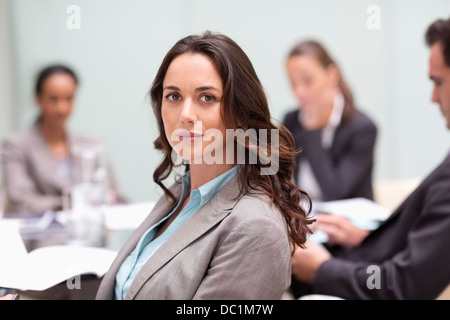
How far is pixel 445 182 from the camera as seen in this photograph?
156 centimetres

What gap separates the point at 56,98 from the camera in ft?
10.5

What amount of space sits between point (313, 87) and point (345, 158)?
18.1 inches

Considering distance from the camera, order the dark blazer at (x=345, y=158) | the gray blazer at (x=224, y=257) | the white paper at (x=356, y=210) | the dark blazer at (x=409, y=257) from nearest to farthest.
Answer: the gray blazer at (x=224, y=257), the dark blazer at (x=409, y=257), the white paper at (x=356, y=210), the dark blazer at (x=345, y=158)

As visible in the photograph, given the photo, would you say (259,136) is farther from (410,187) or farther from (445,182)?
(410,187)

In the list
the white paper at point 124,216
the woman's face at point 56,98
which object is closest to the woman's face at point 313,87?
the white paper at point 124,216

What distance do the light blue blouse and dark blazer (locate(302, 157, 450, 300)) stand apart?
740mm

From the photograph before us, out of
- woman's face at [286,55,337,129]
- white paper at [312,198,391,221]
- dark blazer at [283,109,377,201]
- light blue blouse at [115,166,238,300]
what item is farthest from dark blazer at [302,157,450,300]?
woman's face at [286,55,337,129]

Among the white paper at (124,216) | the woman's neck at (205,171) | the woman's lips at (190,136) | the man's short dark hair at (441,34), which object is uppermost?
the man's short dark hair at (441,34)

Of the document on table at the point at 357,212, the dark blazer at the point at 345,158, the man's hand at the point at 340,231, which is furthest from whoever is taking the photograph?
the dark blazer at the point at 345,158

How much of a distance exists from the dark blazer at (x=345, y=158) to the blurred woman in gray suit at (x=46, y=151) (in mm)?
1058

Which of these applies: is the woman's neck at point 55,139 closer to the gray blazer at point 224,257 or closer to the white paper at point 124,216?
the white paper at point 124,216

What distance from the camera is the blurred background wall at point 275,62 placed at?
12.0 feet

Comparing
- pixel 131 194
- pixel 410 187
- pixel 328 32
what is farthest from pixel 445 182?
pixel 328 32

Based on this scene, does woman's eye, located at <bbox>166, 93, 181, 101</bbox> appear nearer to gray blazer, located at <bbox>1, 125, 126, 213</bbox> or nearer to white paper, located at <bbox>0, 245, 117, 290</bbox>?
white paper, located at <bbox>0, 245, 117, 290</bbox>
